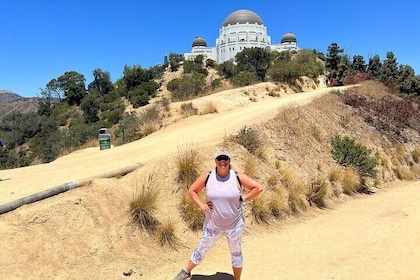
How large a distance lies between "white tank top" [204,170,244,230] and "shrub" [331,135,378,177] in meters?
8.84

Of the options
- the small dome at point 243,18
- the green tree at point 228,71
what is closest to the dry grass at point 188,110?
the green tree at point 228,71

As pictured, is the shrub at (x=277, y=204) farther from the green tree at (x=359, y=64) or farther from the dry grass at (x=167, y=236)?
the green tree at (x=359, y=64)

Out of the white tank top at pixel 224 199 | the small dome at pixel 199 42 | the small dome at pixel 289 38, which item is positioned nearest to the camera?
the white tank top at pixel 224 199

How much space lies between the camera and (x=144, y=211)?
23.1 feet

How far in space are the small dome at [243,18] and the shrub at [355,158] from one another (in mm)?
81379

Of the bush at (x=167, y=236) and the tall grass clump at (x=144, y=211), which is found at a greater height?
the tall grass clump at (x=144, y=211)

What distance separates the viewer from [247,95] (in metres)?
22.3

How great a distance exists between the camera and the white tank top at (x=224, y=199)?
15.4 ft

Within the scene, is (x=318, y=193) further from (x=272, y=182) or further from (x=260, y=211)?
A: (x=260, y=211)

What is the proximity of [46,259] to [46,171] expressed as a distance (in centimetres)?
490

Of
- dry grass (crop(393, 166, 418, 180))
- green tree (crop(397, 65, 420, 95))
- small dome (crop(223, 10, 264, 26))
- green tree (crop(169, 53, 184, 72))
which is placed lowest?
dry grass (crop(393, 166, 418, 180))

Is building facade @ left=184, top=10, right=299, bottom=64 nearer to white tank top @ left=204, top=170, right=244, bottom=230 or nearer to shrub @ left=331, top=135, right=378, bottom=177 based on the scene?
shrub @ left=331, top=135, right=378, bottom=177

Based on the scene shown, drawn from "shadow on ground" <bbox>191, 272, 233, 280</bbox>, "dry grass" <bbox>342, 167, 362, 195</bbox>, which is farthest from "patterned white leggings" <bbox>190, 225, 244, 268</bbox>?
"dry grass" <bbox>342, 167, 362, 195</bbox>

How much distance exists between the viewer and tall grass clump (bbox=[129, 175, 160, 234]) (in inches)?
274
